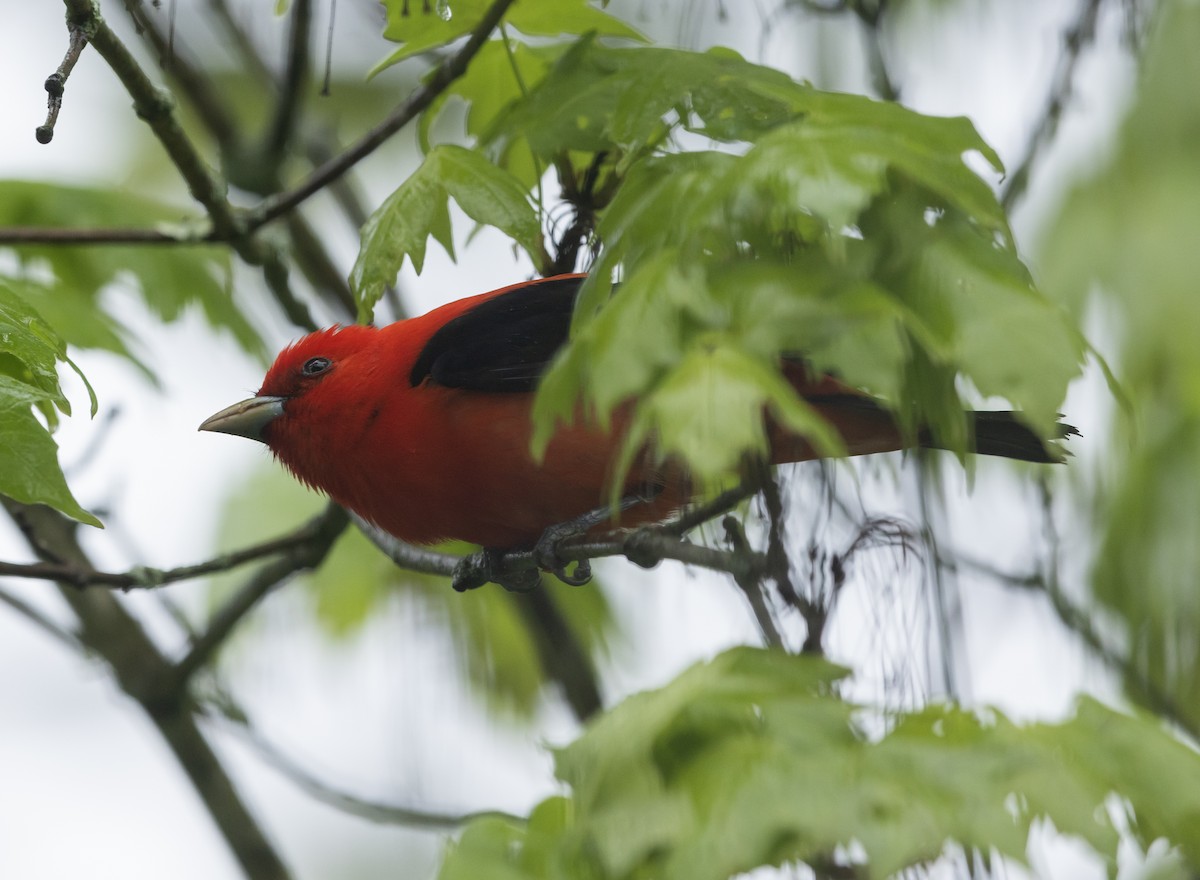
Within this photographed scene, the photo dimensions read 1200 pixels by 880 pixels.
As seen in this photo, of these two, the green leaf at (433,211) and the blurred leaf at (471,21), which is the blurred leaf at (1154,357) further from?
the green leaf at (433,211)

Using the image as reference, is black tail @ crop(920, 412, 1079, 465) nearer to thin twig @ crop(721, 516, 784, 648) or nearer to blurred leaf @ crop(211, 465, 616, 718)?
thin twig @ crop(721, 516, 784, 648)

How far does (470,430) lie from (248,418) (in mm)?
817

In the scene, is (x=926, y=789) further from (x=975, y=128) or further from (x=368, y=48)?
(x=368, y=48)

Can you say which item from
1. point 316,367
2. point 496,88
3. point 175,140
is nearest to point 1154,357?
point 496,88

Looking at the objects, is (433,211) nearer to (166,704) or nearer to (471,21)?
(471,21)

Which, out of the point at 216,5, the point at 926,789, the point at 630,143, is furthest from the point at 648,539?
the point at 216,5

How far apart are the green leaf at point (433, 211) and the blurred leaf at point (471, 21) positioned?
313 millimetres

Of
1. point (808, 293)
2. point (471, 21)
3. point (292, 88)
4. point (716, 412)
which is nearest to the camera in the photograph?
point (716, 412)

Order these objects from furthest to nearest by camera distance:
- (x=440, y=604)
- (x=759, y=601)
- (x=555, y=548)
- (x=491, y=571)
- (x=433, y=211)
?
1. (x=440, y=604)
2. (x=491, y=571)
3. (x=555, y=548)
4. (x=433, y=211)
5. (x=759, y=601)

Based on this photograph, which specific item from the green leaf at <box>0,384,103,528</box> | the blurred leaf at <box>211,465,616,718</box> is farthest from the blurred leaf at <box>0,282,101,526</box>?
the blurred leaf at <box>211,465,616,718</box>

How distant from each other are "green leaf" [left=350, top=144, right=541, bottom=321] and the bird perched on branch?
2.55ft

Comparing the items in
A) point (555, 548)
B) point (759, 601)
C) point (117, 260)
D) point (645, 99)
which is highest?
point (117, 260)

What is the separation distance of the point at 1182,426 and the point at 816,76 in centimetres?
171

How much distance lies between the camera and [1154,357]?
4578mm
